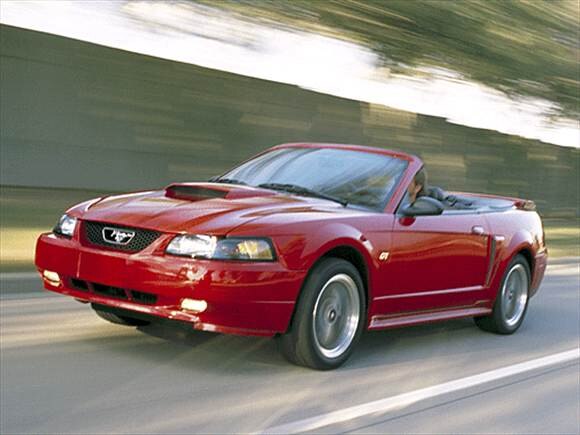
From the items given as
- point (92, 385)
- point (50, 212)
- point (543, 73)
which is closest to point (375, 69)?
point (543, 73)

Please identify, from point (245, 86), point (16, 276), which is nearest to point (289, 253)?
point (16, 276)

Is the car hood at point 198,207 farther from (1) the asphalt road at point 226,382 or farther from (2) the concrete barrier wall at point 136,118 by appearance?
(2) the concrete barrier wall at point 136,118

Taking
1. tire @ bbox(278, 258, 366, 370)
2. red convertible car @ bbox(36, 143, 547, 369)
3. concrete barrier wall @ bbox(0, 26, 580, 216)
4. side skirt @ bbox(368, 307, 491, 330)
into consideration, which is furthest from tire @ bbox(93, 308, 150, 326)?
concrete barrier wall @ bbox(0, 26, 580, 216)

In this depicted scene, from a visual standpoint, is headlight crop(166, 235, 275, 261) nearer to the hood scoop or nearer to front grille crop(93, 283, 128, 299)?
front grille crop(93, 283, 128, 299)

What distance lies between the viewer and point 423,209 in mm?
6844

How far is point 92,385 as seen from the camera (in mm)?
5293

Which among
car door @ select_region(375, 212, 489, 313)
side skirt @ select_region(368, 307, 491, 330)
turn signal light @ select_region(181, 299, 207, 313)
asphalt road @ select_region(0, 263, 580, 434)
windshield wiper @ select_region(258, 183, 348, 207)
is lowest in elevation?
asphalt road @ select_region(0, 263, 580, 434)

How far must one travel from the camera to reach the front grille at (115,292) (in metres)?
5.65

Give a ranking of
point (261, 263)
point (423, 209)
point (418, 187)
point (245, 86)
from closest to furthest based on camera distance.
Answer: point (261, 263) → point (423, 209) → point (418, 187) → point (245, 86)

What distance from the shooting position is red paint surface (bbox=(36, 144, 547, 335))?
5543mm

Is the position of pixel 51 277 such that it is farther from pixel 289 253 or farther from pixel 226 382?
pixel 289 253

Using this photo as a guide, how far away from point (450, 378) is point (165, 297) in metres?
2.11

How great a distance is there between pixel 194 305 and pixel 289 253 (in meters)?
0.66

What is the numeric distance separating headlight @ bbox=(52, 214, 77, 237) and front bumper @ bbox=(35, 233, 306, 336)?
0.26 meters
